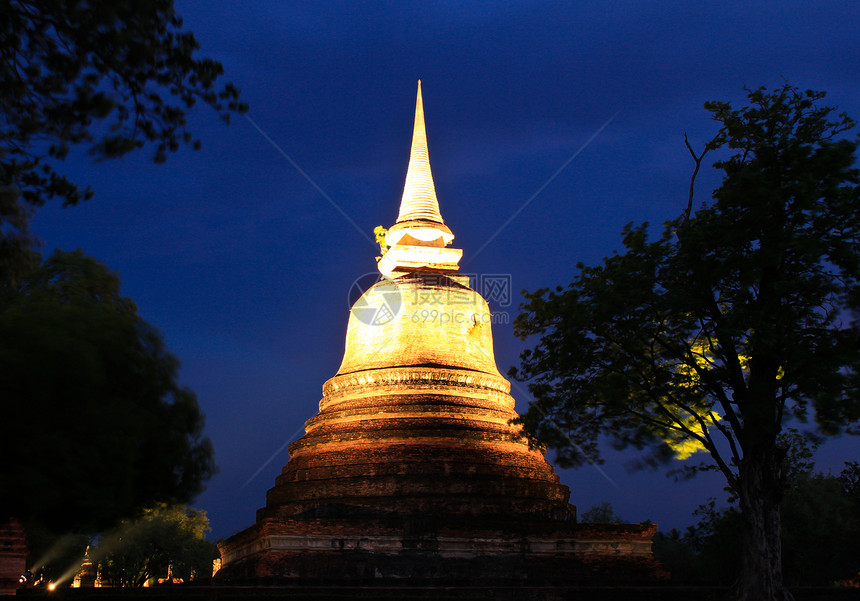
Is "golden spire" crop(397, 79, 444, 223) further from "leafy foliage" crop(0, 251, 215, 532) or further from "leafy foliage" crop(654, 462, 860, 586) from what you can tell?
"leafy foliage" crop(0, 251, 215, 532)

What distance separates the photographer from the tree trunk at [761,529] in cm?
1484

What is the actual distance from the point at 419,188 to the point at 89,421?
1926 centimetres

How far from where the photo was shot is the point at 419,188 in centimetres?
2966

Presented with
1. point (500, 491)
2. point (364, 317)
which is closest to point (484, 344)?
point (364, 317)

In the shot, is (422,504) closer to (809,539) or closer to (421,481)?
(421,481)

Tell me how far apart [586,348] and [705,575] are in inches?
447

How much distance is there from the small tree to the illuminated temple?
401 centimetres

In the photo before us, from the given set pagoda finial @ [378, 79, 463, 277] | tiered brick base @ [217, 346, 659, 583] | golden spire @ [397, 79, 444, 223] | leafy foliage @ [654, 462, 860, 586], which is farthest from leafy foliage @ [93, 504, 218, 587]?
leafy foliage @ [654, 462, 860, 586]

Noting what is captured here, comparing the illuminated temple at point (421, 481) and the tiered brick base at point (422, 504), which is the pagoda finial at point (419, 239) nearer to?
the illuminated temple at point (421, 481)

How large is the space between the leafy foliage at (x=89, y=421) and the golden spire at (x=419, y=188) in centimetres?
1603

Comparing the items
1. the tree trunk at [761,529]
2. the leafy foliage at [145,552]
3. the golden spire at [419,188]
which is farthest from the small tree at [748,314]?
the leafy foliage at [145,552]

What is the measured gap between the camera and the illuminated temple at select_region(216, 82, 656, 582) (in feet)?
66.1

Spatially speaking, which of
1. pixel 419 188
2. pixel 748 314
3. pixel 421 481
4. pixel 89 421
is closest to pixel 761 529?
pixel 748 314

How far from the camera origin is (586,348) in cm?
1711
